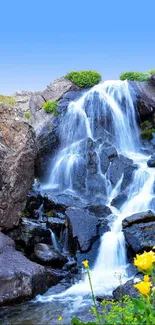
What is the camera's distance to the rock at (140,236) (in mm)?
9992

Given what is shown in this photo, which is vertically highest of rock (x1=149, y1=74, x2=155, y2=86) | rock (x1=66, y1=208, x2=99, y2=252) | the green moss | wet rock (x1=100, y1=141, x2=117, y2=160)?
rock (x1=149, y1=74, x2=155, y2=86)

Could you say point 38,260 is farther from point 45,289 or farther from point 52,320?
point 52,320

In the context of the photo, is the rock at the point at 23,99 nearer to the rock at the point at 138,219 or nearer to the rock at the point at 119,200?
the rock at the point at 119,200

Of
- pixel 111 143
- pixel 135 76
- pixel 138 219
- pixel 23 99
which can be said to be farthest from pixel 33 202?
pixel 23 99

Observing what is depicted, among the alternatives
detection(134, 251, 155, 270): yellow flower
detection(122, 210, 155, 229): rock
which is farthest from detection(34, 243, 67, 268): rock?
detection(134, 251, 155, 270): yellow flower

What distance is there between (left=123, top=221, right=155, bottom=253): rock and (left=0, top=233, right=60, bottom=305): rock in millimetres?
2299

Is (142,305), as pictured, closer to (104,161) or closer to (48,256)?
(48,256)

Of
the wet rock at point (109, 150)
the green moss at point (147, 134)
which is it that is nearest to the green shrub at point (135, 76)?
the green moss at point (147, 134)

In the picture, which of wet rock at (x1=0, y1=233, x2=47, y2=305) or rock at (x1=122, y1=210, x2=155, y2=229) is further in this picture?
rock at (x1=122, y1=210, x2=155, y2=229)

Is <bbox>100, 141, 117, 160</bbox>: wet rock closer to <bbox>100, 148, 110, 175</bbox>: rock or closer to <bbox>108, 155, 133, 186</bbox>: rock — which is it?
<bbox>100, 148, 110, 175</bbox>: rock

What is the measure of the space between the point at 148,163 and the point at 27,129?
5343mm

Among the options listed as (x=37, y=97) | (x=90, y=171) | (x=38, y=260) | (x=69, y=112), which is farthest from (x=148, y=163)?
(x=37, y=97)

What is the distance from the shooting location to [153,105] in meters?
18.3

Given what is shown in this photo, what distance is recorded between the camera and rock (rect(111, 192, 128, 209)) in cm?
1293
